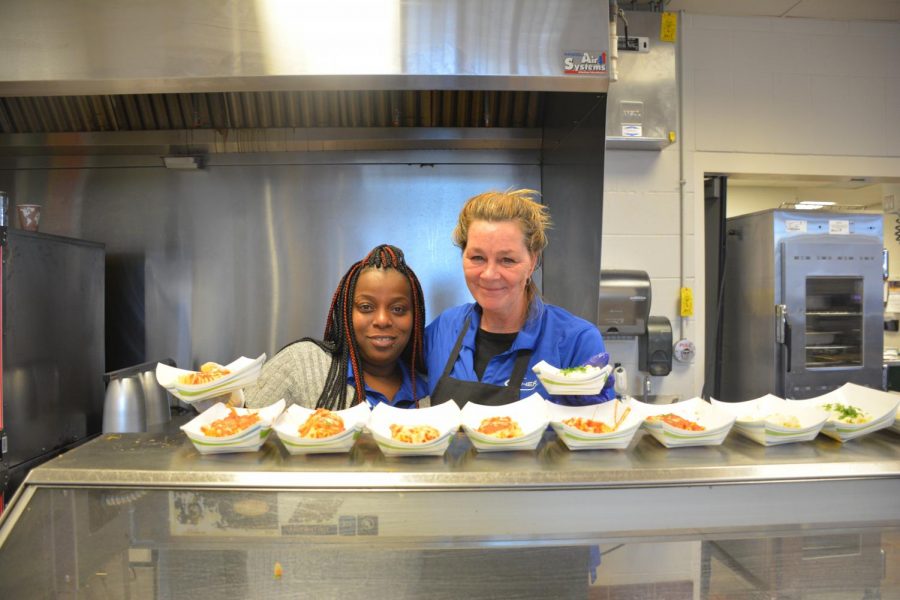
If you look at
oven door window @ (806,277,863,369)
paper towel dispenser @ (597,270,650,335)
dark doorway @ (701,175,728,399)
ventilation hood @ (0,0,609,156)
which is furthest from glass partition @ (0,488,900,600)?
oven door window @ (806,277,863,369)

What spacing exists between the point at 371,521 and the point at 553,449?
1.44 ft

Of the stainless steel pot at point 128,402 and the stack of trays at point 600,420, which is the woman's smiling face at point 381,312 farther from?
the stainless steel pot at point 128,402

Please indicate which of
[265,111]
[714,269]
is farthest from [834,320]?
[265,111]

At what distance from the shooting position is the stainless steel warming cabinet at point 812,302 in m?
3.76

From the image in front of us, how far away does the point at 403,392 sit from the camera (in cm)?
204

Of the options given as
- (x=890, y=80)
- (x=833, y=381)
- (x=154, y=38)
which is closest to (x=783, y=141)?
(x=890, y=80)

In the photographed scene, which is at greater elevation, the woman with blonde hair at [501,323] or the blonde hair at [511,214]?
the blonde hair at [511,214]

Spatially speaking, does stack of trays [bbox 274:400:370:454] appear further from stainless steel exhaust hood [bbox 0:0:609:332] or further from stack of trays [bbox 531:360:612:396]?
stainless steel exhaust hood [bbox 0:0:609:332]

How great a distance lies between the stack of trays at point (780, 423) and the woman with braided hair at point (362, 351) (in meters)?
1.00

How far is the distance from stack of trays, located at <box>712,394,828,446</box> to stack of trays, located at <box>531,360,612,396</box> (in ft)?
0.96

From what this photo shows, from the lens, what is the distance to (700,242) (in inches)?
138

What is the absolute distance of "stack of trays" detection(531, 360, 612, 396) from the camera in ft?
4.36

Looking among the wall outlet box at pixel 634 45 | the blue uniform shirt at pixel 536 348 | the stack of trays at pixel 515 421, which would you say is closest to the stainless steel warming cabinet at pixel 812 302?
the wall outlet box at pixel 634 45

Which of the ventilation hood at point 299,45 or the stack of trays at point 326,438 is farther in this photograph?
the ventilation hood at point 299,45
